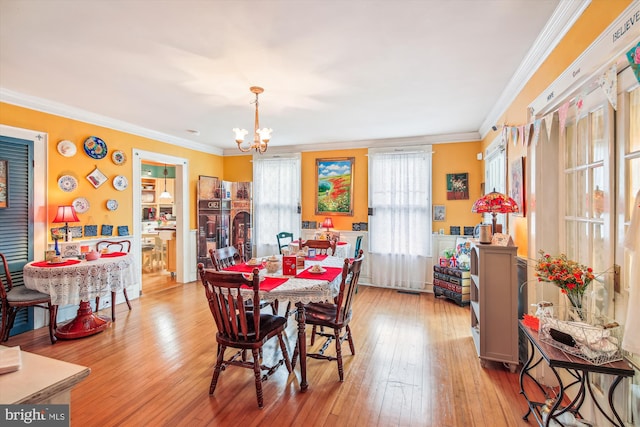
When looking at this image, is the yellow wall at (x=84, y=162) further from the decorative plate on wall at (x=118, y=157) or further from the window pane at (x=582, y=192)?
the window pane at (x=582, y=192)

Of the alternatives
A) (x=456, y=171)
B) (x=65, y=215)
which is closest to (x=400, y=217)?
(x=456, y=171)

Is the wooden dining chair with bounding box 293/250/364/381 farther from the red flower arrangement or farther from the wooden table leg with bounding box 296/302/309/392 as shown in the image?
the red flower arrangement

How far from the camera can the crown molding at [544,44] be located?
182 centimetres

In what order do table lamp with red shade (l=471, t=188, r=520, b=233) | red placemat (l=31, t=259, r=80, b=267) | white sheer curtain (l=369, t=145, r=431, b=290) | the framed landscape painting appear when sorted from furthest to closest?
the framed landscape painting
white sheer curtain (l=369, t=145, r=431, b=290)
red placemat (l=31, t=259, r=80, b=267)
table lamp with red shade (l=471, t=188, r=520, b=233)

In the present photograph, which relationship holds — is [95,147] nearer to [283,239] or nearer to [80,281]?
[80,281]

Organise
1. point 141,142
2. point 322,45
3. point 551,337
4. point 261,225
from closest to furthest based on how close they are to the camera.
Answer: point 551,337 → point 322,45 → point 141,142 → point 261,225

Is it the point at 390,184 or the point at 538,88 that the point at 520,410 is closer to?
the point at 538,88

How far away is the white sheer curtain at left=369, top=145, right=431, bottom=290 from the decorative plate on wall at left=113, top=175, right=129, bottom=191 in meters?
3.98

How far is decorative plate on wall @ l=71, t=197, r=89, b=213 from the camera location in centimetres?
388

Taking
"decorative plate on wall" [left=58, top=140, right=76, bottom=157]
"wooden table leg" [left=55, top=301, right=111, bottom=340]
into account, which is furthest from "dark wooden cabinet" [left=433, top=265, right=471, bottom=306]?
"decorative plate on wall" [left=58, top=140, right=76, bottom=157]

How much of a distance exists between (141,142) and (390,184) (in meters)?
4.22

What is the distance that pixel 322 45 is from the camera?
2311mm

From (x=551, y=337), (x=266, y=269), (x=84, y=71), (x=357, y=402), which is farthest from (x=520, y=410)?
(x=84, y=71)

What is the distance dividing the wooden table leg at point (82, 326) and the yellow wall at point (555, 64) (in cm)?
451
